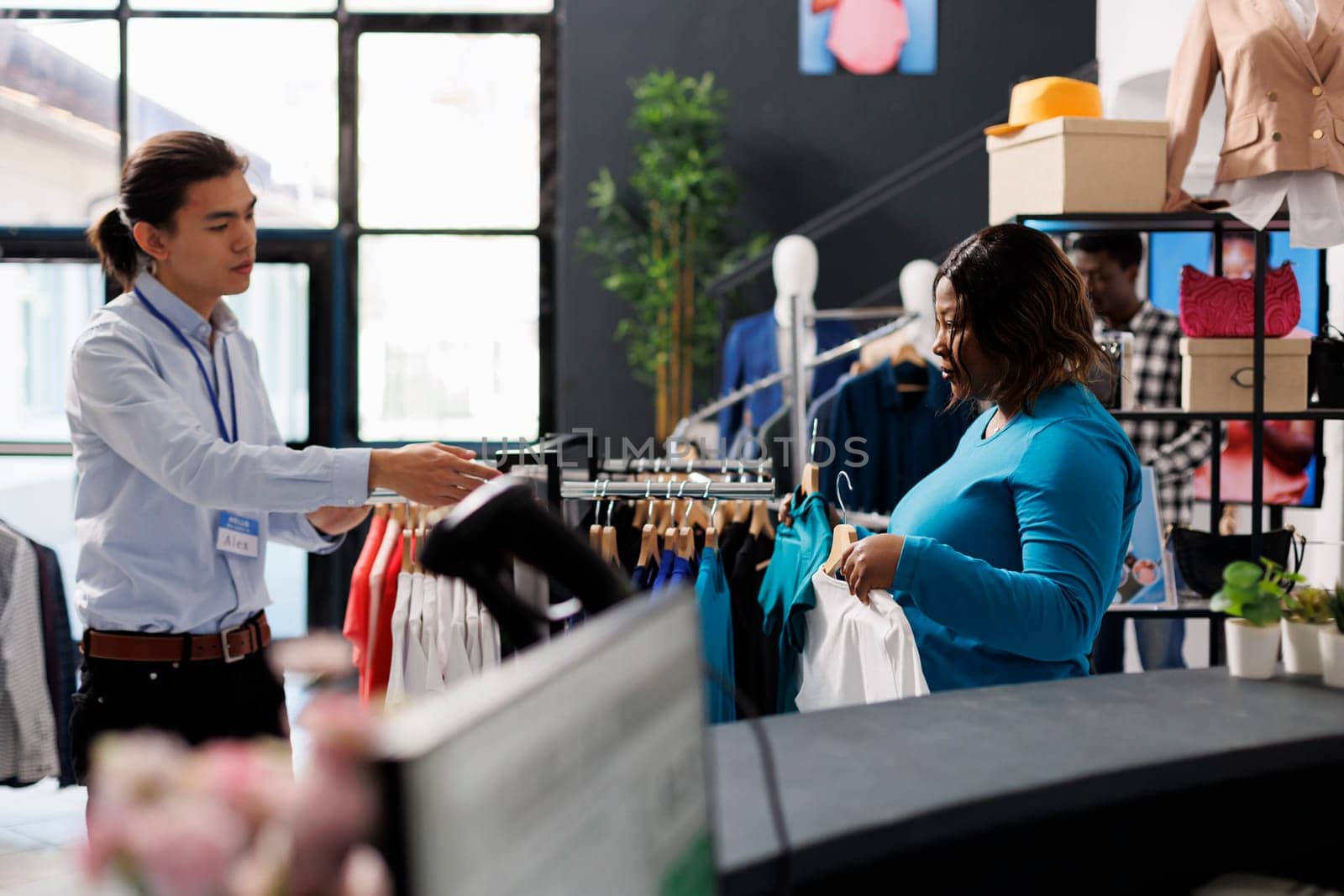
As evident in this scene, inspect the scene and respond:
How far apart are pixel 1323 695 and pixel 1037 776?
1.65 feet

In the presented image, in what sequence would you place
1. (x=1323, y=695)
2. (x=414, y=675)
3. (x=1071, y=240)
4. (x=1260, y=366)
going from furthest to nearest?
(x=1071, y=240), (x=1260, y=366), (x=414, y=675), (x=1323, y=695)

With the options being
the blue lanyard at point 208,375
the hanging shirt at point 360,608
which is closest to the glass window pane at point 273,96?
the hanging shirt at point 360,608

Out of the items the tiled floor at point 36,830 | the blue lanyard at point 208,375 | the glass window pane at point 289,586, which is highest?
the blue lanyard at point 208,375

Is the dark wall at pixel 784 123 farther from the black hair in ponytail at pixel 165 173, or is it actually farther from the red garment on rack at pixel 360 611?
the black hair in ponytail at pixel 165 173

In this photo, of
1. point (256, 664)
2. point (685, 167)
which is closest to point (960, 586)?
point (256, 664)

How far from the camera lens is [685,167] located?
5.97 m

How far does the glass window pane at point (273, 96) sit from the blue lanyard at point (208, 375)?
4.61 m

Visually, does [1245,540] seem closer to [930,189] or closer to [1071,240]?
[1071,240]

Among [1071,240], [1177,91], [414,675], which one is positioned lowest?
[414,675]

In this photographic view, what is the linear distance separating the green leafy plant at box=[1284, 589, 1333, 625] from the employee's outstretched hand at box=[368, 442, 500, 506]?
1.11 metres

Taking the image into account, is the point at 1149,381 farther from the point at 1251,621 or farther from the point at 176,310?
the point at 176,310

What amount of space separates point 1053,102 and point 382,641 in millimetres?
2157

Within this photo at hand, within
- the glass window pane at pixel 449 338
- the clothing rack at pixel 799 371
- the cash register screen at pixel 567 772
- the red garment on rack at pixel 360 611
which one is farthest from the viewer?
the glass window pane at pixel 449 338

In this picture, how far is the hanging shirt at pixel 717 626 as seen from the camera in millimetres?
2410
